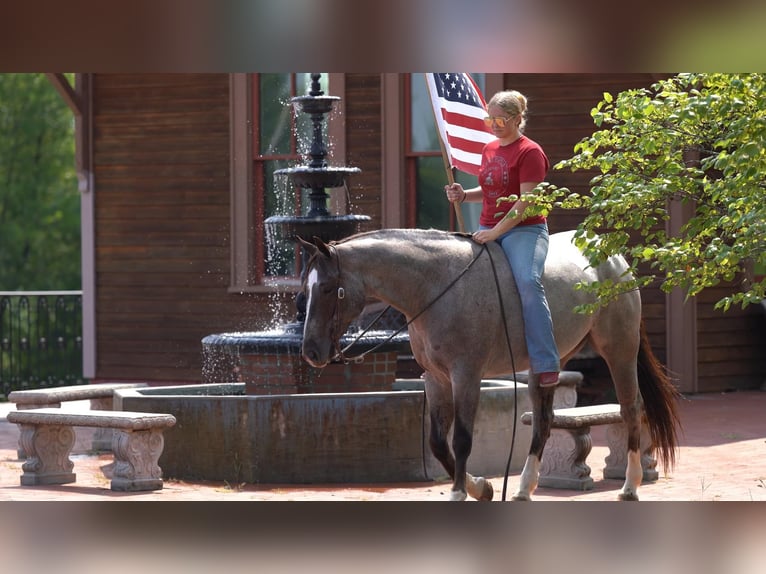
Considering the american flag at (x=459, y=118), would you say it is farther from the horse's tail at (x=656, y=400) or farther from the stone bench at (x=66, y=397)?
the stone bench at (x=66, y=397)

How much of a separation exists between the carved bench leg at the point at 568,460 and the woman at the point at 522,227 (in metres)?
1.61

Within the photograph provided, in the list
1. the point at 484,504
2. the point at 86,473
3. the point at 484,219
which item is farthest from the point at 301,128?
the point at 484,504

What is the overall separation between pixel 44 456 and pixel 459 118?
344 cm

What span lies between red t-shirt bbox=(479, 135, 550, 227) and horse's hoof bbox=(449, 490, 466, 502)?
53.1 inches

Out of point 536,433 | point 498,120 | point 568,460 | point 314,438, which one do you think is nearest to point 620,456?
point 568,460

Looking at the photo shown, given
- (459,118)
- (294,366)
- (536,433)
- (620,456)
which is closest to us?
(536,433)

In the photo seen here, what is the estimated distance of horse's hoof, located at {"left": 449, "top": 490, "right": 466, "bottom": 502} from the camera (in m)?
5.66

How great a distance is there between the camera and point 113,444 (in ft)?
24.7

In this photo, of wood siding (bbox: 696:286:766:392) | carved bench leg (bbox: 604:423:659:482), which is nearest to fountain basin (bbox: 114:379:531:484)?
carved bench leg (bbox: 604:423:659:482)

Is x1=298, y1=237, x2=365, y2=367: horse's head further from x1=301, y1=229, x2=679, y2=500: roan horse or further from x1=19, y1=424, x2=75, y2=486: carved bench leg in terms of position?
x1=19, y1=424, x2=75, y2=486: carved bench leg

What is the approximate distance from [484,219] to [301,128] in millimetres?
7419

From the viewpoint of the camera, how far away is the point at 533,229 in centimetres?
604

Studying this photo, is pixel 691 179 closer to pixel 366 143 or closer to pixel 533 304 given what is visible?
pixel 533 304
